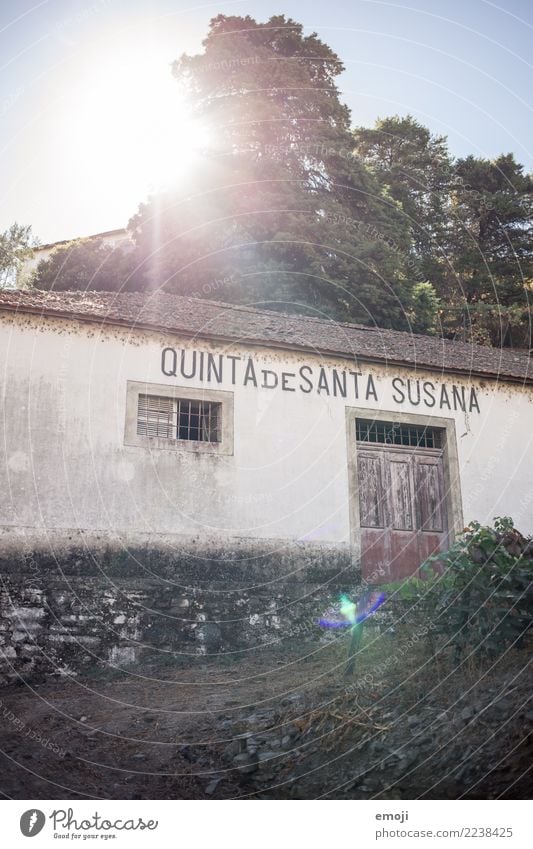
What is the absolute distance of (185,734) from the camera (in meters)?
8.40

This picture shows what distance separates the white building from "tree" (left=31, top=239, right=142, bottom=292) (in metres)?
11.9

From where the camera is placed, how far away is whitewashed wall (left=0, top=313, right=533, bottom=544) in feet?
37.9

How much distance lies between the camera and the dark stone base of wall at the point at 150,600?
10.8 metres

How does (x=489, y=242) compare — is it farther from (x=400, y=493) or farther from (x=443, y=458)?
(x=400, y=493)

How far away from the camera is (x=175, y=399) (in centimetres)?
1271

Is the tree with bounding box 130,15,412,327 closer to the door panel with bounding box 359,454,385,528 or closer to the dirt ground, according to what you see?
the door panel with bounding box 359,454,385,528

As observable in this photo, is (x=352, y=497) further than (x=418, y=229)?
No

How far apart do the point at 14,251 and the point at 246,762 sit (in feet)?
87.4

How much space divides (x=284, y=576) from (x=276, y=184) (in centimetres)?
1637

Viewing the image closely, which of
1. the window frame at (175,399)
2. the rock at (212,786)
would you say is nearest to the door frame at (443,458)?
the window frame at (175,399)

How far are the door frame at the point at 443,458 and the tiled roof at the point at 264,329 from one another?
88 cm

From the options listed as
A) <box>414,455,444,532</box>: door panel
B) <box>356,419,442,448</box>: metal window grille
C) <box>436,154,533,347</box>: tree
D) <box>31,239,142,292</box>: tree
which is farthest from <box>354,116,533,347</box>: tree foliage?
<box>414,455,444,532</box>: door panel
